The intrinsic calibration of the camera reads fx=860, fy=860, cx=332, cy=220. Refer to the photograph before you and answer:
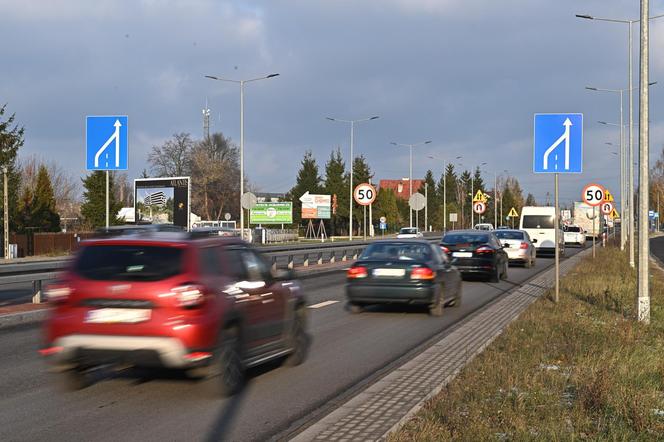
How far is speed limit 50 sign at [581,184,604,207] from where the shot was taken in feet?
99.2

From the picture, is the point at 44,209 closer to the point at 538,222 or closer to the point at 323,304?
the point at 538,222

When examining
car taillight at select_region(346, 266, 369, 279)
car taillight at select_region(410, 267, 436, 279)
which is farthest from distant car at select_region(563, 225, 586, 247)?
car taillight at select_region(346, 266, 369, 279)

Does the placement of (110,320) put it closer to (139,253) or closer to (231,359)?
(139,253)

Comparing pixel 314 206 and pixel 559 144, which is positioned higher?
pixel 559 144

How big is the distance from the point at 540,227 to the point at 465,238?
24265 mm

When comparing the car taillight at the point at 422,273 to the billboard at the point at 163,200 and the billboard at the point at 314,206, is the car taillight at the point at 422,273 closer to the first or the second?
the billboard at the point at 163,200

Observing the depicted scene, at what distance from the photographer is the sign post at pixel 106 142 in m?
21.2

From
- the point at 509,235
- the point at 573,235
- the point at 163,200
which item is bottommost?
the point at 573,235

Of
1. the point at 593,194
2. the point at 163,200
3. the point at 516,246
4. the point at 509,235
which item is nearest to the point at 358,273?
the point at 593,194

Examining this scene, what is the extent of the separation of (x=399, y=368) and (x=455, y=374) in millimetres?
1096

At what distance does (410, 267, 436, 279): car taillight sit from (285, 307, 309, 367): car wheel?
5429 millimetres

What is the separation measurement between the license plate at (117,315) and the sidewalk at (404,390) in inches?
78.9

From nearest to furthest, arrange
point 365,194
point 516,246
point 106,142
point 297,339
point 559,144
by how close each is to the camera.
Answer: point 297,339, point 559,144, point 106,142, point 516,246, point 365,194

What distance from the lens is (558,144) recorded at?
688 inches
